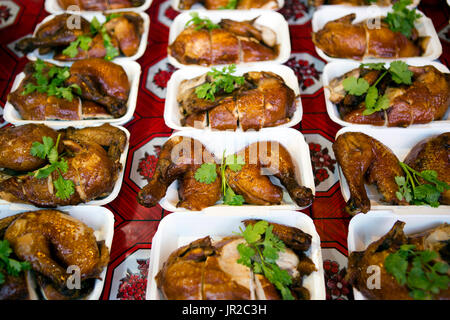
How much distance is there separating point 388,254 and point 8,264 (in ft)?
7.53

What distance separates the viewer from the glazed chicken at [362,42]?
3.38 metres

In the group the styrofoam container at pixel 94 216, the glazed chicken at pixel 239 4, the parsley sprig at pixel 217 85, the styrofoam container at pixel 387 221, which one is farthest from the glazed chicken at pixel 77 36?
the styrofoam container at pixel 387 221

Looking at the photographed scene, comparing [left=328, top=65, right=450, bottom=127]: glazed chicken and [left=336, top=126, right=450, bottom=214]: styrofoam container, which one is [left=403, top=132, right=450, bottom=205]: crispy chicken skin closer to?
[left=336, top=126, right=450, bottom=214]: styrofoam container

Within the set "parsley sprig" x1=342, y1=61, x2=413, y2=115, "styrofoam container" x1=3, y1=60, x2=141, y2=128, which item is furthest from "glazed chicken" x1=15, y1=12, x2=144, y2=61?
"parsley sprig" x1=342, y1=61, x2=413, y2=115

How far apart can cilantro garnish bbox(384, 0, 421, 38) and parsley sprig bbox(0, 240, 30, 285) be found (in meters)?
3.64

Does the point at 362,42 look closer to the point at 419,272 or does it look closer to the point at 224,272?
the point at 419,272

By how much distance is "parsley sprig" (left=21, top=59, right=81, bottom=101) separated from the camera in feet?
9.98

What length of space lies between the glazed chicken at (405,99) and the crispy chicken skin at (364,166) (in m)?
0.31

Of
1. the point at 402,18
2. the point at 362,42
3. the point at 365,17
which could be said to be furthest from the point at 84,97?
the point at 402,18

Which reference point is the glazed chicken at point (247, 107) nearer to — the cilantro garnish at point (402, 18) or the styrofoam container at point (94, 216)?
the styrofoam container at point (94, 216)

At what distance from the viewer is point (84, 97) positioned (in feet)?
10.2
